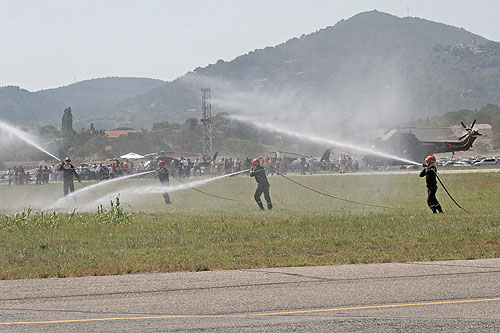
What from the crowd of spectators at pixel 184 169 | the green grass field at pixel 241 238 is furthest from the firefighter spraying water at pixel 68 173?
the crowd of spectators at pixel 184 169

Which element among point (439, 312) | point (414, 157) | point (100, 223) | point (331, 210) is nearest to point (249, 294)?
point (439, 312)

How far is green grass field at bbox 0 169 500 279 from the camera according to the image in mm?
13992

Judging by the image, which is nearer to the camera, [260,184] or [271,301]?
[271,301]

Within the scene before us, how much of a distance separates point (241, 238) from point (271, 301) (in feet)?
24.3

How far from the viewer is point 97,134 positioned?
513 feet

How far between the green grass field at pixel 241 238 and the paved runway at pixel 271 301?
1.12 m

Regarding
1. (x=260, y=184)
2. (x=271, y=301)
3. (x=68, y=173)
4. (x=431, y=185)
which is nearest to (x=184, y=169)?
(x=68, y=173)

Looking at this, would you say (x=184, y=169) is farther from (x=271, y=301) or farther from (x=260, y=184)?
(x=271, y=301)

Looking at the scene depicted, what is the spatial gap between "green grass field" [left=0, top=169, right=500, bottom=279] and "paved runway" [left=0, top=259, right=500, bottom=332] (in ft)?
3.69

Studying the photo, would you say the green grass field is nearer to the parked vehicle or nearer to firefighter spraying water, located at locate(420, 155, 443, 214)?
firefighter spraying water, located at locate(420, 155, 443, 214)

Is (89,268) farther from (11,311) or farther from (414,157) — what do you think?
(414,157)

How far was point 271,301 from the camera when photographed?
10.0 metres

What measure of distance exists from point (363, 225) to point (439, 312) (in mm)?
9947

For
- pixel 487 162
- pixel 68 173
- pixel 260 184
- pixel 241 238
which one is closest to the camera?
pixel 241 238
